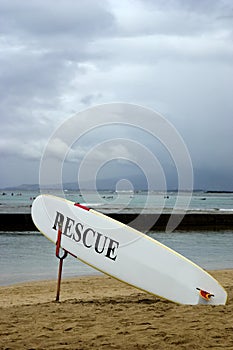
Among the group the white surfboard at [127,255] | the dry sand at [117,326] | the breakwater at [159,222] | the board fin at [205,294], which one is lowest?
the breakwater at [159,222]

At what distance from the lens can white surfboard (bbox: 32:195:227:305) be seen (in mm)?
6719

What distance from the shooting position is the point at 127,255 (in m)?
7.11

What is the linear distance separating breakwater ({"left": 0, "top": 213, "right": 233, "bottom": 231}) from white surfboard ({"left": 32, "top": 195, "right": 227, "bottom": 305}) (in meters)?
18.4

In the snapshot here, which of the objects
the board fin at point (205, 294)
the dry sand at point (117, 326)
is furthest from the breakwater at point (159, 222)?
the dry sand at point (117, 326)

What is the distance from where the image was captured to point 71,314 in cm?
534

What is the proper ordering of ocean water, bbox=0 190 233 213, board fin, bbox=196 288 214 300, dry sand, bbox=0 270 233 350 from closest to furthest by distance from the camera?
dry sand, bbox=0 270 233 350 < board fin, bbox=196 288 214 300 < ocean water, bbox=0 190 233 213

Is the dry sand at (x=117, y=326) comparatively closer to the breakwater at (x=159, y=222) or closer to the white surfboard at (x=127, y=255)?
the white surfboard at (x=127, y=255)

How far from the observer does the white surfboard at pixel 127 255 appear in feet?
22.0

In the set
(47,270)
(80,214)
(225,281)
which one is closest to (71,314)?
Result: (80,214)

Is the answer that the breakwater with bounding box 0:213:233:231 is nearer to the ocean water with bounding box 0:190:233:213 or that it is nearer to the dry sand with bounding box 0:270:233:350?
the ocean water with bounding box 0:190:233:213

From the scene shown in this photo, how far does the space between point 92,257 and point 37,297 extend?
1.68m

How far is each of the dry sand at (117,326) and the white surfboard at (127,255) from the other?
0.26m

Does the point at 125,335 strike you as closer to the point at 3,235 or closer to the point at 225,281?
the point at 225,281

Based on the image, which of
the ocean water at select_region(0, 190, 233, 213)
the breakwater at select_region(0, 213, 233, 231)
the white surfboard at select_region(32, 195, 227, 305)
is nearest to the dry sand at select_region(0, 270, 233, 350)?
the white surfboard at select_region(32, 195, 227, 305)
